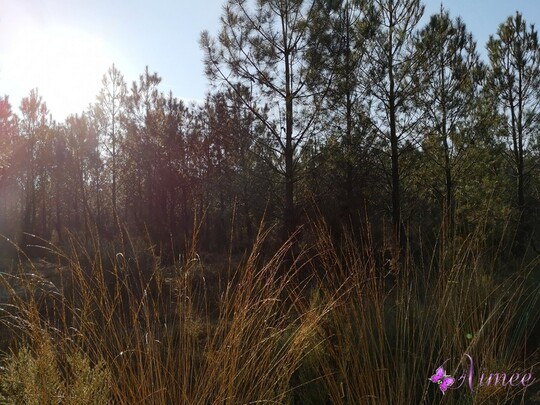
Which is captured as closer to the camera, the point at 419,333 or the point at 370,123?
the point at 419,333

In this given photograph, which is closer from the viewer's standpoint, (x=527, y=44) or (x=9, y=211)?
(x=527, y=44)

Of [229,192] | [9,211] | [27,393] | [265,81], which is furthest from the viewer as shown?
[9,211]

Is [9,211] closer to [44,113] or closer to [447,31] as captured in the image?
[44,113]

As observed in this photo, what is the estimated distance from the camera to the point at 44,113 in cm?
2353

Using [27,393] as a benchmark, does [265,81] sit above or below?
above

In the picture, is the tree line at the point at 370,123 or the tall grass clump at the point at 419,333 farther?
the tree line at the point at 370,123

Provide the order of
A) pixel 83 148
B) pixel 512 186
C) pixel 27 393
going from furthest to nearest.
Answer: pixel 83 148
pixel 512 186
pixel 27 393

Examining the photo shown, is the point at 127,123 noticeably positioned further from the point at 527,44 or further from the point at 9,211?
the point at 9,211

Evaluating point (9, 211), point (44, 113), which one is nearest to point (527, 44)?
point (44, 113)

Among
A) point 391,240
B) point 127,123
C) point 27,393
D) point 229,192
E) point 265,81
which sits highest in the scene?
point 127,123

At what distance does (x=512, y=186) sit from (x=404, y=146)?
19.4ft

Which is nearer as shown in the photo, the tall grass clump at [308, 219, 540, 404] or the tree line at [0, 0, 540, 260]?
the tall grass clump at [308, 219, 540, 404]

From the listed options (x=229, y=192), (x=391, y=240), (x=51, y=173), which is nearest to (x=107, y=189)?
(x=51, y=173)

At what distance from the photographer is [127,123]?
19.8m
